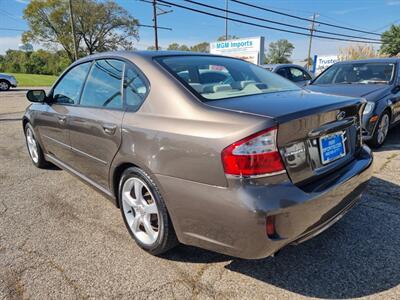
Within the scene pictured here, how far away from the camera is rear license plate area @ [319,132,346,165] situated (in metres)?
2.02

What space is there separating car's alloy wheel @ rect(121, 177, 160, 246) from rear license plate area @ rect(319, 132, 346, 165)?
121cm

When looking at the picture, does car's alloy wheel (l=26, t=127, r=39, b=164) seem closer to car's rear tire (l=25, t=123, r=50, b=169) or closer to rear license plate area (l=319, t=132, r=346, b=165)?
car's rear tire (l=25, t=123, r=50, b=169)

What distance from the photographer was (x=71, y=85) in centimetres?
346

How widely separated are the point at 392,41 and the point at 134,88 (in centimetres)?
6852

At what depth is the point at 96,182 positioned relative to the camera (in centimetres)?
297

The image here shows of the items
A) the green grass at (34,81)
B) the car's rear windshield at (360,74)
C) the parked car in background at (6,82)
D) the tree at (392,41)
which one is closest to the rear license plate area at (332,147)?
the car's rear windshield at (360,74)

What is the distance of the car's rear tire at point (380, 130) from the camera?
16.0ft

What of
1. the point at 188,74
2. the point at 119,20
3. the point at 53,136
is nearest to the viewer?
the point at 188,74

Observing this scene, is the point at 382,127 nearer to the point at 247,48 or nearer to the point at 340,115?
the point at 340,115

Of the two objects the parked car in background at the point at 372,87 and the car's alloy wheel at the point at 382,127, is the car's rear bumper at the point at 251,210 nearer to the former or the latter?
the parked car in background at the point at 372,87

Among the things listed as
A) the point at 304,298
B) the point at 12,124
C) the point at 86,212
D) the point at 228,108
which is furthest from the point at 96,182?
the point at 12,124

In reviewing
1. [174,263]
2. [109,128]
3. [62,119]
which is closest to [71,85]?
[62,119]

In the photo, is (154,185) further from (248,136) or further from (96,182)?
(96,182)

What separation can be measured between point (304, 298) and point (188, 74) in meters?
1.74
